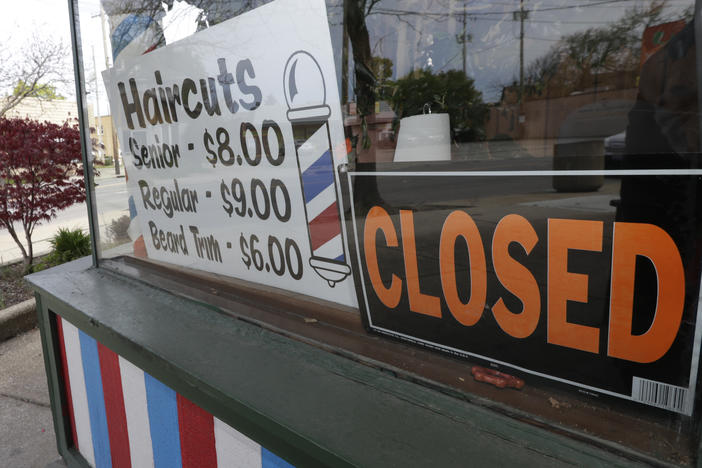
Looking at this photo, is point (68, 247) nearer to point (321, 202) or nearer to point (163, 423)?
point (163, 423)

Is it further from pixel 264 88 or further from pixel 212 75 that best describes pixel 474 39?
pixel 212 75

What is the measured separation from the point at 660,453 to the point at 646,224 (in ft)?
1.18

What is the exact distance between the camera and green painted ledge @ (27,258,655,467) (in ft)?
2.69

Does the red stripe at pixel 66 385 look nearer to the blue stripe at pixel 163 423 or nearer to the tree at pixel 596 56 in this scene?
the blue stripe at pixel 163 423

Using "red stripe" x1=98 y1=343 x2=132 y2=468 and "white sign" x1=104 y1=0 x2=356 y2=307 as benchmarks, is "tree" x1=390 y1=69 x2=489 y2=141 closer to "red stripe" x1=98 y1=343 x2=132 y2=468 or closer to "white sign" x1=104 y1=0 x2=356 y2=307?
"white sign" x1=104 y1=0 x2=356 y2=307

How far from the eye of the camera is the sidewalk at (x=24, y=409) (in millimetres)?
2664

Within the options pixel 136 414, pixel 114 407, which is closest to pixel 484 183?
pixel 136 414

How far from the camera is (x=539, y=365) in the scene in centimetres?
91

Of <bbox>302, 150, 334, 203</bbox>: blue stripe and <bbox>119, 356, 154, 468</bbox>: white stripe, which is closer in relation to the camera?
<bbox>302, 150, 334, 203</bbox>: blue stripe

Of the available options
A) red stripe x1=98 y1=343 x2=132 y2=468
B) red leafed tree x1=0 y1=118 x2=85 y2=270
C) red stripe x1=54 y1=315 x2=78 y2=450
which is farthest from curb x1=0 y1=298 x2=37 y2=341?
red stripe x1=98 y1=343 x2=132 y2=468

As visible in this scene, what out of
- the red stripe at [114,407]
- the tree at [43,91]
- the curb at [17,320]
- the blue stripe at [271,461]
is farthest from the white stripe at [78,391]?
the tree at [43,91]

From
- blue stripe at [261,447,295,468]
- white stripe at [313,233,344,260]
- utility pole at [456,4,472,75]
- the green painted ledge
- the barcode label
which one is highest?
utility pole at [456,4,472,75]

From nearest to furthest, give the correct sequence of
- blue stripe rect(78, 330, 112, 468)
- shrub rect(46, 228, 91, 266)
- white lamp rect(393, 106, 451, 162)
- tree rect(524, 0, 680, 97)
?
tree rect(524, 0, 680, 97) → white lamp rect(393, 106, 451, 162) → blue stripe rect(78, 330, 112, 468) → shrub rect(46, 228, 91, 266)

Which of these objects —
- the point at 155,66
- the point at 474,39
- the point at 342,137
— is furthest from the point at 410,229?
the point at 155,66
